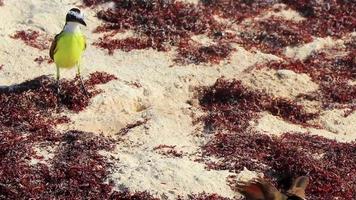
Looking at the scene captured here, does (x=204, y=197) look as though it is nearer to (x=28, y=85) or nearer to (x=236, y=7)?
(x=28, y=85)

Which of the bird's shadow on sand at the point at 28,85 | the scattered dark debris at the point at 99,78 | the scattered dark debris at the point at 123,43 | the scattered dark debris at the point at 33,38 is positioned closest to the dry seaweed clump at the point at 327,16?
the scattered dark debris at the point at 123,43

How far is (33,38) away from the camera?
54.2 ft

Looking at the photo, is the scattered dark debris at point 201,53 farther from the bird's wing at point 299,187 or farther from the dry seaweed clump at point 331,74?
the bird's wing at point 299,187

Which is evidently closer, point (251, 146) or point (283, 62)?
point (251, 146)

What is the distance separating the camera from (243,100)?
1485 cm

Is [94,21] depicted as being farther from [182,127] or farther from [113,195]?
[113,195]

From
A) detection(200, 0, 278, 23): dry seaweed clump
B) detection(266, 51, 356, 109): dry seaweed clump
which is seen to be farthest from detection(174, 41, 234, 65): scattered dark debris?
detection(200, 0, 278, 23): dry seaweed clump

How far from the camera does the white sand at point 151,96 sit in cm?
1172

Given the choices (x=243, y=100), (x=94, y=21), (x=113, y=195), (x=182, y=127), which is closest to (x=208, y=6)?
(x=94, y=21)

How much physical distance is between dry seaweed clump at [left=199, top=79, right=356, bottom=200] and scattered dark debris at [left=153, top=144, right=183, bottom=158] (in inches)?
20.2

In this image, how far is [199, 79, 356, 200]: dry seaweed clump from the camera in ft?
40.2

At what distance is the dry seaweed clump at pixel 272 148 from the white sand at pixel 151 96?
0.32 metres

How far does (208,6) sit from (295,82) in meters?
4.24

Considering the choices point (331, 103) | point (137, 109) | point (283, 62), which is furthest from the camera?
point (283, 62)
